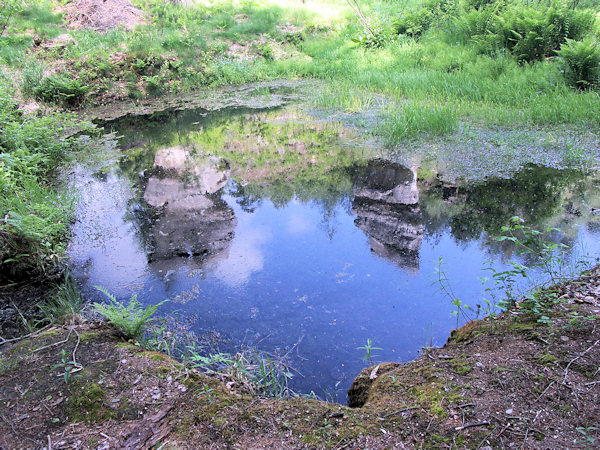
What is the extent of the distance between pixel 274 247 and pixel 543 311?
9.04 feet

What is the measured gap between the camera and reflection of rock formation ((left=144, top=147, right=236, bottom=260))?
4.68m

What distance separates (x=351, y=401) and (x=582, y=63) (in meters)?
8.01

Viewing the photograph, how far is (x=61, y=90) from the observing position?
401 inches

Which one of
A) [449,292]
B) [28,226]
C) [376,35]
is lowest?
[449,292]

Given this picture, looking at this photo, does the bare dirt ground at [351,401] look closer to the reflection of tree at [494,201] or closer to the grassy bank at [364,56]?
the reflection of tree at [494,201]

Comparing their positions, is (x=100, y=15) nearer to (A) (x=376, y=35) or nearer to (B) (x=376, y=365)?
(A) (x=376, y=35)

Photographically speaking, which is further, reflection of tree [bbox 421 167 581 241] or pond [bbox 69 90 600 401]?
reflection of tree [bbox 421 167 581 241]

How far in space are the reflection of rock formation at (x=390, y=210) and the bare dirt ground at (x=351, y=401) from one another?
1.77 metres

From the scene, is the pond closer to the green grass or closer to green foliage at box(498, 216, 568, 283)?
green foliage at box(498, 216, 568, 283)

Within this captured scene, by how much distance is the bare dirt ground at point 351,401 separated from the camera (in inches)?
76.9

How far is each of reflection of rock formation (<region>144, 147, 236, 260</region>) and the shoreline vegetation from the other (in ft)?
3.69

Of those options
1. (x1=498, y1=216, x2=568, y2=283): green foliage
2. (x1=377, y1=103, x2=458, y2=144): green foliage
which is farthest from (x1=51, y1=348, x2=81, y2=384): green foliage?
(x1=377, y1=103, x2=458, y2=144): green foliage

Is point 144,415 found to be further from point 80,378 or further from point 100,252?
point 100,252

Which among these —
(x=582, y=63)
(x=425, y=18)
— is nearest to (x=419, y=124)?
(x=582, y=63)
